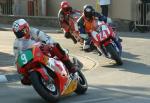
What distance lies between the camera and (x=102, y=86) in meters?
11.4

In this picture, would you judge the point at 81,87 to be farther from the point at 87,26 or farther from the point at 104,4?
the point at 104,4

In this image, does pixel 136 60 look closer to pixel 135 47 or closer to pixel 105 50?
pixel 105 50

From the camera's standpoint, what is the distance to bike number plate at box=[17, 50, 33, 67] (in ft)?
31.4

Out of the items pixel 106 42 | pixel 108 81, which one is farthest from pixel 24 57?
pixel 106 42

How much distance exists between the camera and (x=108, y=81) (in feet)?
39.2

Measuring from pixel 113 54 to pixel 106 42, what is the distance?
1.66 feet

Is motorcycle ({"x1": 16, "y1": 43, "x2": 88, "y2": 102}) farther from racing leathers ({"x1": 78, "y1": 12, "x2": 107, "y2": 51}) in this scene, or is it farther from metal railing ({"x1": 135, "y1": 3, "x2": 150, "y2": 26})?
metal railing ({"x1": 135, "y1": 3, "x2": 150, "y2": 26})

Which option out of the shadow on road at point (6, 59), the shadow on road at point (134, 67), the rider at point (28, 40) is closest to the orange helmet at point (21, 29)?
the rider at point (28, 40)

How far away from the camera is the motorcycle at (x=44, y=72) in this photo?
9.42 metres

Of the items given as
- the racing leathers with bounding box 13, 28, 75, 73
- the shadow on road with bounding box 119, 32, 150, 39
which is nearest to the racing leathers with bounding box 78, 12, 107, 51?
the shadow on road with bounding box 119, 32, 150, 39

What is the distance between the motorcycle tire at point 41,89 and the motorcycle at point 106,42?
4577 mm

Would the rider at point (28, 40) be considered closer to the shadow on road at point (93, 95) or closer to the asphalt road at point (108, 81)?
the shadow on road at point (93, 95)

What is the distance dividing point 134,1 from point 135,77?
1113 cm

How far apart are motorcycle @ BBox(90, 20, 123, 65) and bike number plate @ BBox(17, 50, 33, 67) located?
455 cm
